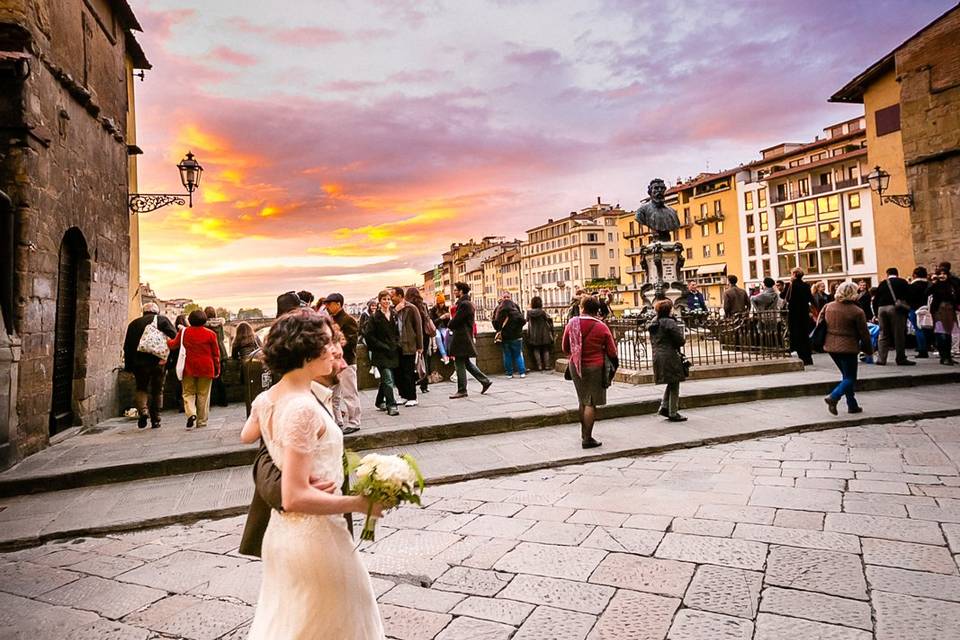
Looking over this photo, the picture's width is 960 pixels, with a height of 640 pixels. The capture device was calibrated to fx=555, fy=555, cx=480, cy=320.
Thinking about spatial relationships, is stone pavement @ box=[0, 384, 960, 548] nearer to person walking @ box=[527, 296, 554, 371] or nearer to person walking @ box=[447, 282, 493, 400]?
person walking @ box=[447, 282, 493, 400]

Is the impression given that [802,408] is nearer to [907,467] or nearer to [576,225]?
[907,467]

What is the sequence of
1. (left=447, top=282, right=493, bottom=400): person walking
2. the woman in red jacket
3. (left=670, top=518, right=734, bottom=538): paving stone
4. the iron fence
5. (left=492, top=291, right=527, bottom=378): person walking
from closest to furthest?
(left=670, top=518, right=734, bottom=538): paving stone < the woman in red jacket < (left=447, top=282, right=493, bottom=400): person walking < the iron fence < (left=492, top=291, right=527, bottom=378): person walking

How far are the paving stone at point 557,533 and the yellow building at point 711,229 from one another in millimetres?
56758

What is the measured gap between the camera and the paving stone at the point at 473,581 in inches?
122

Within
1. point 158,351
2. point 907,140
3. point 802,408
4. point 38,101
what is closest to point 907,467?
point 802,408

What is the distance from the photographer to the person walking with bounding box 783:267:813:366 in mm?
11234

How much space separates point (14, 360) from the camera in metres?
6.25

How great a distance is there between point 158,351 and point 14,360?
188 centimetres

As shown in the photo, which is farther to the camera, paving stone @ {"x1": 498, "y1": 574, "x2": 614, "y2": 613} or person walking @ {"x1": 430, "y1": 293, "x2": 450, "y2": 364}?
person walking @ {"x1": 430, "y1": 293, "x2": 450, "y2": 364}

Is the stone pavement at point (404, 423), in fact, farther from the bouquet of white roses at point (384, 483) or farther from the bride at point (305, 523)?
the bouquet of white roses at point (384, 483)

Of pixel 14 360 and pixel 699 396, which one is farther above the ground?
pixel 14 360

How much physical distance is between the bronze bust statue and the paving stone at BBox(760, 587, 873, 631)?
12.8m

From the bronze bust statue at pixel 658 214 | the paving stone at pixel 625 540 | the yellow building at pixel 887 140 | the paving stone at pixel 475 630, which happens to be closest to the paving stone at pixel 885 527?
the paving stone at pixel 625 540

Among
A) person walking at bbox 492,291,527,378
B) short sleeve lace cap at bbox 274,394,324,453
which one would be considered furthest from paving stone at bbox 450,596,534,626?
person walking at bbox 492,291,527,378
